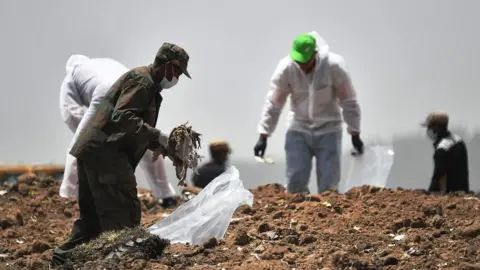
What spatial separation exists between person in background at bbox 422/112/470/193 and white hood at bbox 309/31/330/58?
1.20 metres

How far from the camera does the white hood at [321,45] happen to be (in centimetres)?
920

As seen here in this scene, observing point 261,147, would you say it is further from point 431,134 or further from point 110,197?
point 110,197

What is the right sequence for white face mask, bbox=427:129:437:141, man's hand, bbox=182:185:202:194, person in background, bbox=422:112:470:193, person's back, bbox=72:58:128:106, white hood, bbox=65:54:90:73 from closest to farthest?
person's back, bbox=72:58:128:106 → white hood, bbox=65:54:90:73 → person in background, bbox=422:112:470:193 → white face mask, bbox=427:129:437:141 → man's hand, bbox=182:185:202:194

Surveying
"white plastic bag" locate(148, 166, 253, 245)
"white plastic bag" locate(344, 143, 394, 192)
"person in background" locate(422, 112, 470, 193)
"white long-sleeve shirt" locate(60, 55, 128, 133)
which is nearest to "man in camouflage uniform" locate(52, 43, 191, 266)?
"white plastic bag" locate(148, 166, 253, 245)

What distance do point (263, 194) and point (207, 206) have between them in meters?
2.31

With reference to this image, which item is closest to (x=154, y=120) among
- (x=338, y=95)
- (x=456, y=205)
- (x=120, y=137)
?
(x=120, y=137)

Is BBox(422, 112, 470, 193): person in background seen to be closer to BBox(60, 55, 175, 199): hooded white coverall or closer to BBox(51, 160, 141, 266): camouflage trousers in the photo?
BBox(60, 55, 175, 199): hooded white coverall

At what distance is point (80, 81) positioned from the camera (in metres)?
9.14

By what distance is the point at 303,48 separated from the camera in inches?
354

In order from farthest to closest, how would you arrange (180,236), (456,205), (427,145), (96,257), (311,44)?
1. (427,145)
2. (311,44)
3. (456,205)
4. (180,236)
5. (96,257)

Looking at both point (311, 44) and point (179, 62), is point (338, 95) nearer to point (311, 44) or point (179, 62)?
point (311, 44)

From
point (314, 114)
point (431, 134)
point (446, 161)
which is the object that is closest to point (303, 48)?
point (314, 114)

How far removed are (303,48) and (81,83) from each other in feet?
6.48

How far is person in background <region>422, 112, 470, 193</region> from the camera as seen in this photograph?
9.46 meters
